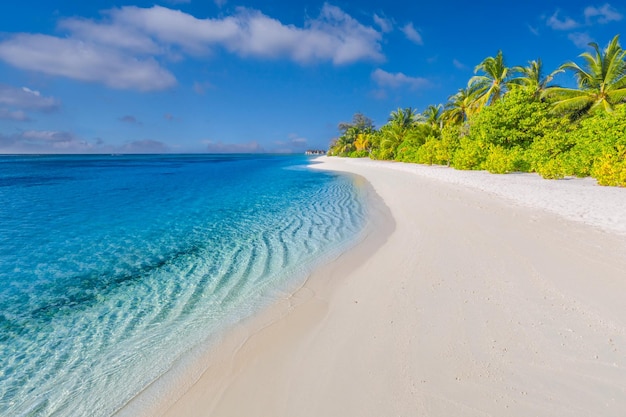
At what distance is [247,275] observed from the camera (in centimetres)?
658

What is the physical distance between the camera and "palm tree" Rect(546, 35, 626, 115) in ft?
70.7

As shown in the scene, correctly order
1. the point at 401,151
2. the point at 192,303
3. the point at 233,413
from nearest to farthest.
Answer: the point at 233,413, the point at 192,303, the point at 401,151

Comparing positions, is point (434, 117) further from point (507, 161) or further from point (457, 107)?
point (507, 161)

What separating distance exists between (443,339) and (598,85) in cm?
3186

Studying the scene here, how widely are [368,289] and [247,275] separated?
2884mm

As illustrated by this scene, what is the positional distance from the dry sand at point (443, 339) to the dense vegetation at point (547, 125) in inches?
469

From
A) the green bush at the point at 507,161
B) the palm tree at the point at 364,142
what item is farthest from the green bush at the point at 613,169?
the palm tree at the point at 364,142

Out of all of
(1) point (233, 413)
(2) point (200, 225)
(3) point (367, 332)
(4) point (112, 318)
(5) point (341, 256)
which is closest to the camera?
(1) point (233, 413)

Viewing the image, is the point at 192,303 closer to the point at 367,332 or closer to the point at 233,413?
the point at 233,413

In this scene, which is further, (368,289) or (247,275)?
(247,275)

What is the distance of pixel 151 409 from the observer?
3125 millimetres

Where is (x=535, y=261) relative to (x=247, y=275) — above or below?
above

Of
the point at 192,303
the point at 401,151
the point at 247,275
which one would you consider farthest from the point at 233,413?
the point at 401,151

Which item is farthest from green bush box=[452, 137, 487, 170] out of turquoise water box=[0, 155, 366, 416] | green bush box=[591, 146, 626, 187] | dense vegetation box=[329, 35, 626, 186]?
turquoise water box=[0, 155, 366, 416]
